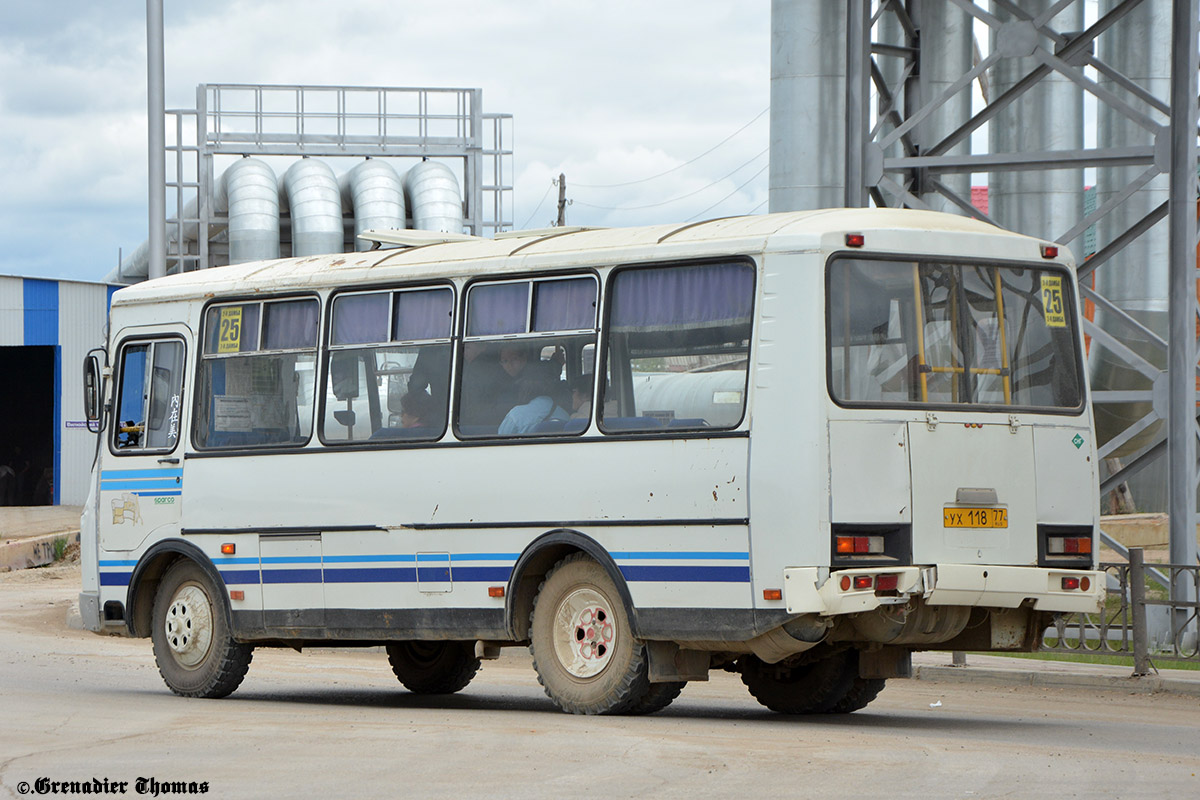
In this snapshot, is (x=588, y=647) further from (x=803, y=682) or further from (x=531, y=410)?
(x=803, y=682)

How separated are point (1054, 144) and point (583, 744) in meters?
21.3

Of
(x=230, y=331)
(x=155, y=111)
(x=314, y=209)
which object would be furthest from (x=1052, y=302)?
(x=314, y=209)

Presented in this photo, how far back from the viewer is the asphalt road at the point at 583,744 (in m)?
8.45

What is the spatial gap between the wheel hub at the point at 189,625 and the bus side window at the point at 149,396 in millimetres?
1151

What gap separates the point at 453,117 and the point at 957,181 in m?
15.8

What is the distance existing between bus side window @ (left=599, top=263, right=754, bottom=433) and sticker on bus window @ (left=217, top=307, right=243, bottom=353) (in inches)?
143

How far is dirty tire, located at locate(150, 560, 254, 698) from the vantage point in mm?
13852

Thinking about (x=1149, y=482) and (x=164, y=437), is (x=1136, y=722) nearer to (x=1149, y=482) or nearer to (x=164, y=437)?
(x=164, y=437)

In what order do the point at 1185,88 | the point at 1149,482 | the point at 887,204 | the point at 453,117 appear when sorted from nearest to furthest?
the point at 1185,88
the point at 887,204
the point at 1149,482
the point at 453,117

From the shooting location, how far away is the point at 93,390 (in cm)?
1480

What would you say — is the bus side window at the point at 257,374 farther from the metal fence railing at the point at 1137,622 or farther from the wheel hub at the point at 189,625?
the metal fence railing at the point at 1137,622

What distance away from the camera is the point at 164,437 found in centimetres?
1438

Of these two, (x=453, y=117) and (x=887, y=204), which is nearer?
(x=887, y=204)

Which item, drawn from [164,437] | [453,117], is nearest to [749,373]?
[164,437]
